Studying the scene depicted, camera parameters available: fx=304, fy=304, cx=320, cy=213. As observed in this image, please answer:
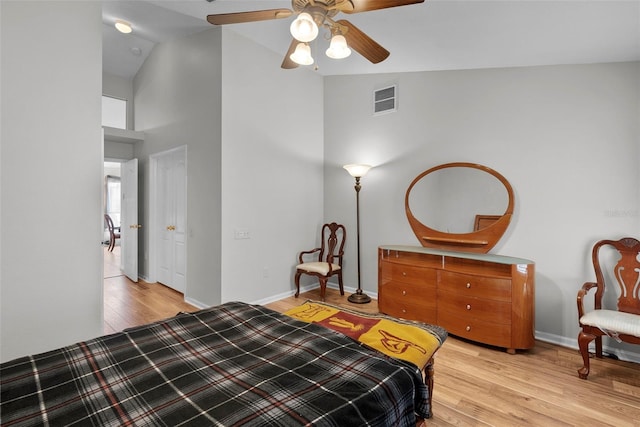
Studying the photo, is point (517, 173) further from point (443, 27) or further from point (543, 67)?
point (443, 27)

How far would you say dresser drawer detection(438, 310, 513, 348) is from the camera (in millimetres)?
2627

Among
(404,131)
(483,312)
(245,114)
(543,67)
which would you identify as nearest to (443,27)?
(543,67)

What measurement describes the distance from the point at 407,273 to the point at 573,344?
155 cm

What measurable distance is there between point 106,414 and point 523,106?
3.78m

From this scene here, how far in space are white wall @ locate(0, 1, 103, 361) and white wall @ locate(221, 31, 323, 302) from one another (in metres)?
1.25

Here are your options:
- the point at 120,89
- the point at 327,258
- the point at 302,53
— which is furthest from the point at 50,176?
the point at 120,89

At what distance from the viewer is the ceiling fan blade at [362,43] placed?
1.84m

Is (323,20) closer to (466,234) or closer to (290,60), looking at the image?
(290,60)

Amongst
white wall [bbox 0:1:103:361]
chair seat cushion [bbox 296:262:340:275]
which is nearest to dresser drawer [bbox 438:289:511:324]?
chair seat cushion [bbox 296:262:340:275]

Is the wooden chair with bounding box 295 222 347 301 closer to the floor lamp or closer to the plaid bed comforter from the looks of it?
the floor lamp

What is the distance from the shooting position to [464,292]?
9.30 feet

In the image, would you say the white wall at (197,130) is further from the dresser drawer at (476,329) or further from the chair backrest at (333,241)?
the dresser drawer at (476,329)

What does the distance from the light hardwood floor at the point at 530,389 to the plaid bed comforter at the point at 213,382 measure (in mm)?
975

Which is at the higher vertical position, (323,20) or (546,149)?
(323,20)
